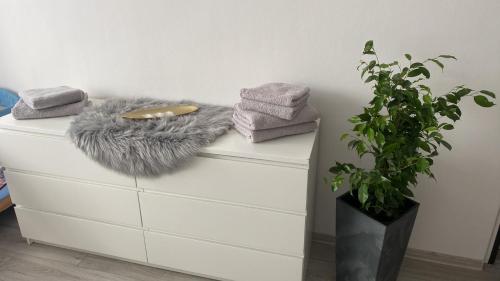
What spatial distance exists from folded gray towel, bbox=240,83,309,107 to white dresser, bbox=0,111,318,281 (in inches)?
6.3

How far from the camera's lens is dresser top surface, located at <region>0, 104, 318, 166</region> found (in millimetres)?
1429

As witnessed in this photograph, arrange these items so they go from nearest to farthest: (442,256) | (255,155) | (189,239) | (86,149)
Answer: (255,155)
(86,149)
(189,239)
(442,256)

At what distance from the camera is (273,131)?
5.00 feet

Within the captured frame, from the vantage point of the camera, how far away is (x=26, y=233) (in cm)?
199

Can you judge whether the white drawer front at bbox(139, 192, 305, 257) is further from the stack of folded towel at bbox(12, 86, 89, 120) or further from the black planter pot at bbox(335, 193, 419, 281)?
the stack of folded towel at bbox(12, 86, 89, 120)

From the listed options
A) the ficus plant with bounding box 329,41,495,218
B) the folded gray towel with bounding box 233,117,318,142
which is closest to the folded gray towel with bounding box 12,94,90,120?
the folded gray towel with bounding box 233,117,318,142

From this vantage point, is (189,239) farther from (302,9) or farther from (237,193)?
(302,9)

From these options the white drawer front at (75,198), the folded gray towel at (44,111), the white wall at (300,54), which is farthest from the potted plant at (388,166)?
the folded gray towel at (44,111)

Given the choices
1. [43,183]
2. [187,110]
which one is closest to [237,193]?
[187,110]

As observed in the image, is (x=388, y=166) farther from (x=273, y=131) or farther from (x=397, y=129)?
(x=273, y=131)

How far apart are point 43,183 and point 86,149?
0.39 metres

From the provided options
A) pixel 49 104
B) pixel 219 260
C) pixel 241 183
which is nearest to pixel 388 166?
pixel 241 183

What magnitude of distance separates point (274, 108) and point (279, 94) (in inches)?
2.6

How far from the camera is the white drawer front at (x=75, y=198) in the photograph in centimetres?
172
